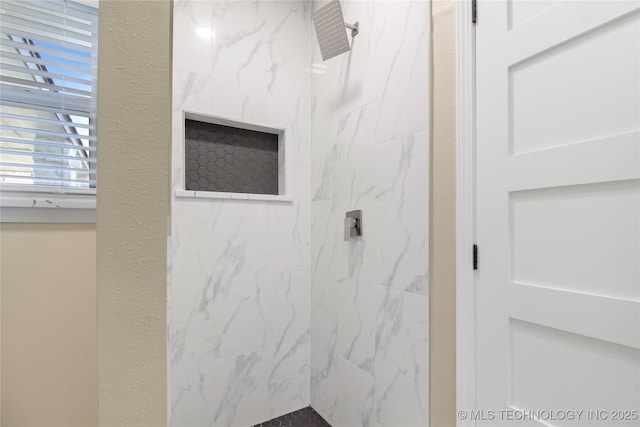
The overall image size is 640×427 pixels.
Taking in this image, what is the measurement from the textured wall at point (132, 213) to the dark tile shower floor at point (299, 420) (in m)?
1.72

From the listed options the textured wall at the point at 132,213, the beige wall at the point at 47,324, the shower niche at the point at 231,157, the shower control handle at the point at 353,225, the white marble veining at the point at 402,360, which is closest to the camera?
the textured wall at the point at 132,213

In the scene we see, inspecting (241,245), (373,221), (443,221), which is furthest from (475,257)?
(241,245)

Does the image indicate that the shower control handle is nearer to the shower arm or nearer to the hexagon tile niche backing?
the hexagon tile niche backing

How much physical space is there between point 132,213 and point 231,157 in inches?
60.1

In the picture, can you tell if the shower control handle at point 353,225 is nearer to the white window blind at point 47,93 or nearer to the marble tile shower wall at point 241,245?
the marble tile shower wall at point 241,245

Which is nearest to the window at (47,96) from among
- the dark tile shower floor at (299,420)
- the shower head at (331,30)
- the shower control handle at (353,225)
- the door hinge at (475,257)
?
the shower head at (331,30)

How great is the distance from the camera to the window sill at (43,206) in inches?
37.6

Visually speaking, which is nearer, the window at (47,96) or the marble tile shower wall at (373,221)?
the window at (47,96)

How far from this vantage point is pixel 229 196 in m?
1.75

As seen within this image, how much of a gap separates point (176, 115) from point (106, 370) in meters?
1.51

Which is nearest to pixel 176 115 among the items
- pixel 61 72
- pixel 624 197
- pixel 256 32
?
pixel 61 72

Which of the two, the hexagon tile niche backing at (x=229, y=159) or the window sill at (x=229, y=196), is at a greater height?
the hexagon tile niche backing at (x=229, y=159)

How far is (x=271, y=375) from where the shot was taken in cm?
187

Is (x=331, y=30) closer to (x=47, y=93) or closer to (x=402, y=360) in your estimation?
(x=47, y=93)
